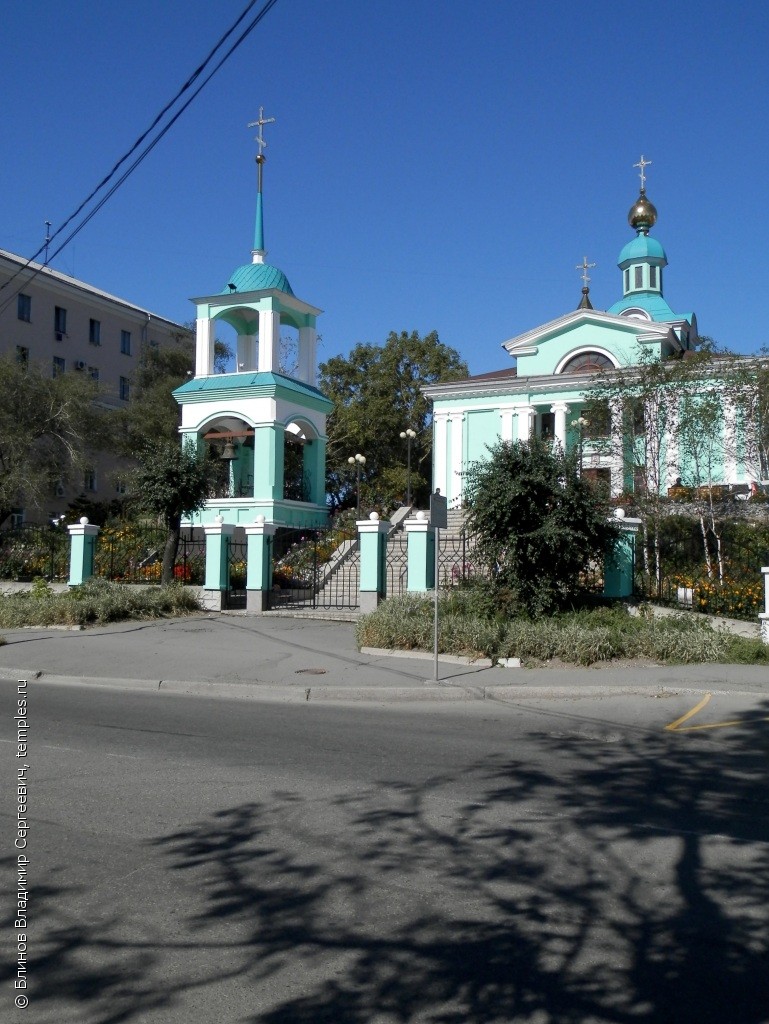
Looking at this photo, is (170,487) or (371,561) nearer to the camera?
(371,561)

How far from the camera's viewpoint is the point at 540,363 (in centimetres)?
3456

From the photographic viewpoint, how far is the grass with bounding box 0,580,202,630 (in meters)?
17.7

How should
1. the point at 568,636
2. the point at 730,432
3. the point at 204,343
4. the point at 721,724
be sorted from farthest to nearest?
the point at 204,343
the point at 730,432
the point at 568,636
the point at 721,724

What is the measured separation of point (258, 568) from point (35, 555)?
24.3 ft

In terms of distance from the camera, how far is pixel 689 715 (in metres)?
9.98

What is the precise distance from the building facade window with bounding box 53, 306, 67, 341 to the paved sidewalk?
35885 mm

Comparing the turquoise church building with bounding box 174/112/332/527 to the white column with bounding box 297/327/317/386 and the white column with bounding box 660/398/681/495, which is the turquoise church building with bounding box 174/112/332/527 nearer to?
the white column with bounding box 297/327/317/386

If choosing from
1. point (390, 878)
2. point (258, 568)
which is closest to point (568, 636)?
point (258, 568)

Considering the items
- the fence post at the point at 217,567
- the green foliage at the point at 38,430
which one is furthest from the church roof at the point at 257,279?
the fence post at the point at 217,567

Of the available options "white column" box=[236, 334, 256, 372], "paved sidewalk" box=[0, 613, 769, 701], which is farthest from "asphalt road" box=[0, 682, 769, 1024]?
"white column" box=[236, 334, 256, 372]

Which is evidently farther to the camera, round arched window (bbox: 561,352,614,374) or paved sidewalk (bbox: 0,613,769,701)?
round arched window (bbox: 561,352,614,374)

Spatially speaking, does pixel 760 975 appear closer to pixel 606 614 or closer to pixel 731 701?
pixel 731 701

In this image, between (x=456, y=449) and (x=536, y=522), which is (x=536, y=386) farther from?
(x=536, y=522)

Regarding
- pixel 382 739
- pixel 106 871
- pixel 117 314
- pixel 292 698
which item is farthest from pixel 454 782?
pixel 117 314
